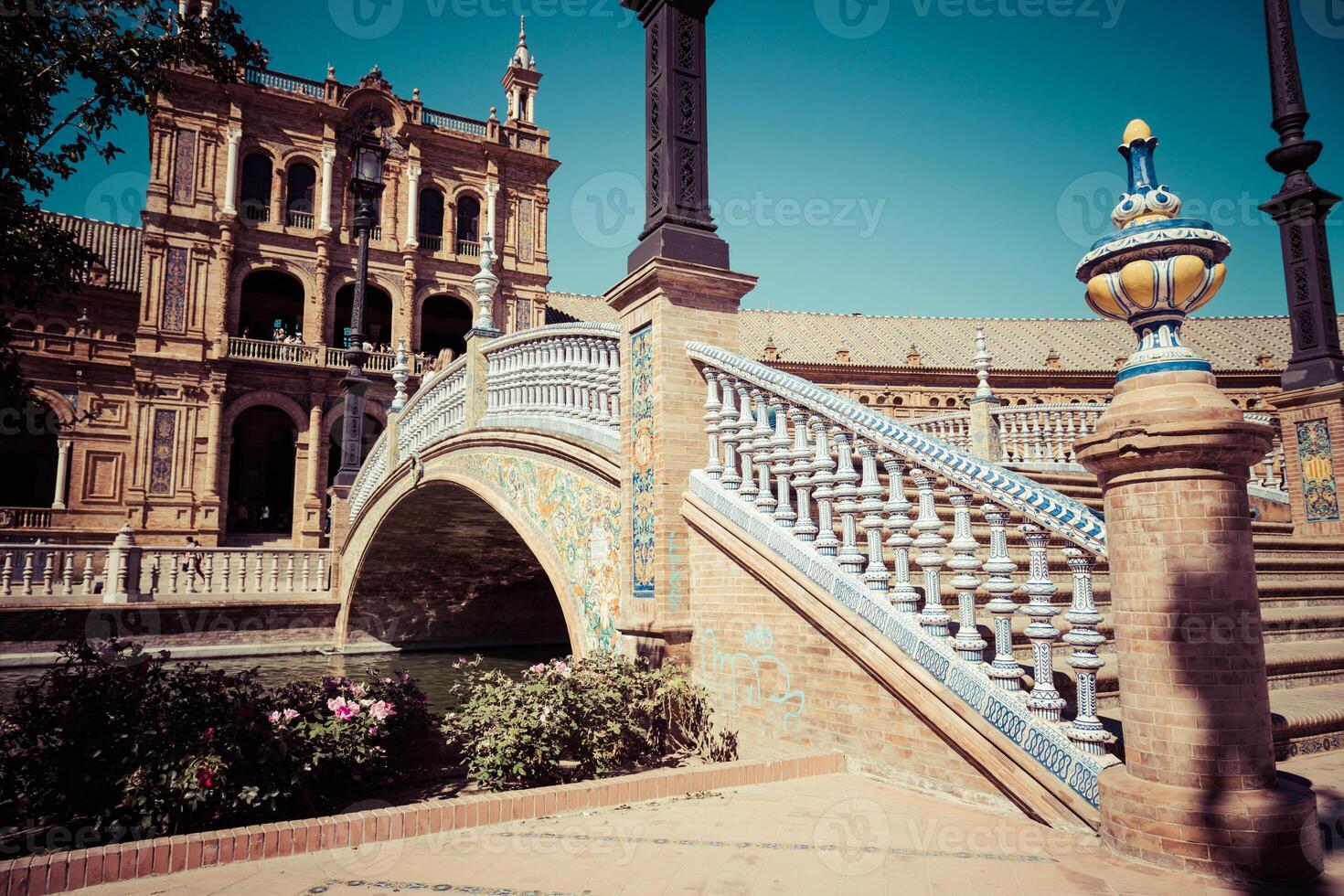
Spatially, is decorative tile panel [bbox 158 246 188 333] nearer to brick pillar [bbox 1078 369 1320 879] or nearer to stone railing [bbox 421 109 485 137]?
stone railing [bbox 421 109 485 137]

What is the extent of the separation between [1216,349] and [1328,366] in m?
32.7

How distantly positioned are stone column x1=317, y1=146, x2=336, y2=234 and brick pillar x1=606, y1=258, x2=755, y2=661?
2928 centimetres

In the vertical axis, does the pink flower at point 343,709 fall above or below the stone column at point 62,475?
below

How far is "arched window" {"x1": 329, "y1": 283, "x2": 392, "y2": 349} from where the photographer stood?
1341 inches

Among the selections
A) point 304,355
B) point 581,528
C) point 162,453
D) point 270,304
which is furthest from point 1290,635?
point 270,304

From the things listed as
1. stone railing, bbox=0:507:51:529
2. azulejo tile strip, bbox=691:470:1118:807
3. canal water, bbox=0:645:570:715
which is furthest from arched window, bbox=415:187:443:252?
azulejo tile strip, bbox=691:470:1118:807

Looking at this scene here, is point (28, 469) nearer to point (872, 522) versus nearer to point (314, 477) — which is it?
point (314, 477)

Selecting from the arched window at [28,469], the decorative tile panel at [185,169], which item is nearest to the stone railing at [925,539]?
the decorative tile panel at [185,169]

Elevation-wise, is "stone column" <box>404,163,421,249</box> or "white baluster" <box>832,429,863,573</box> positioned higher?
"stone column" <box>404,163,421,249</box>

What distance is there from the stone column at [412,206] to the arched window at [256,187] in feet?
17.0

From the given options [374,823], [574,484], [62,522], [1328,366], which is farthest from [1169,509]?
[62,522]

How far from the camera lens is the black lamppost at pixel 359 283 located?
1555 centimetres

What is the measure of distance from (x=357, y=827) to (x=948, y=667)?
309cm

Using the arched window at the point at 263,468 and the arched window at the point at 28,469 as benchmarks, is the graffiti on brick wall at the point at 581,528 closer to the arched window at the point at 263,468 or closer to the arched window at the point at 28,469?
the arched window at the point at 263,468
